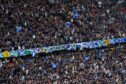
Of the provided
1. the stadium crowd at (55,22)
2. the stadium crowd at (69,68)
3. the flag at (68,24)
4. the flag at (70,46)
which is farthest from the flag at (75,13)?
the flag at (70,46)

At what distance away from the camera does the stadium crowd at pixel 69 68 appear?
29469mm

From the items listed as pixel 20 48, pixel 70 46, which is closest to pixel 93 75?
pixel 70 46

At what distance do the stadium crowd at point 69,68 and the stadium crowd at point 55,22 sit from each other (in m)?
1.13

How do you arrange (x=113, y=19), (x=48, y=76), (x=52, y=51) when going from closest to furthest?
1. (x=48, y=76)
2. (x=52, y=51)
3. (x=113, y=19)

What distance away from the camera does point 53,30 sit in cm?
3356

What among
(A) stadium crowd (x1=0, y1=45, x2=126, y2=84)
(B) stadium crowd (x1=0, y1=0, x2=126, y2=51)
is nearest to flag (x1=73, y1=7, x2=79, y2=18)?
(B) stadium crowd (x1=0, y1=0, x2=126, y2=51)

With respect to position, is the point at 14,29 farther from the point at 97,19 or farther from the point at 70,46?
the point at 97,19

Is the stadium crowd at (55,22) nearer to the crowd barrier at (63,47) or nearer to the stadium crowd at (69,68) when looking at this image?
the crowd barrier at (63,47)

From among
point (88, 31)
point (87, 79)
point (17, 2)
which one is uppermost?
point (17, 2)

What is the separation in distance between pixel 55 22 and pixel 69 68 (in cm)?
470

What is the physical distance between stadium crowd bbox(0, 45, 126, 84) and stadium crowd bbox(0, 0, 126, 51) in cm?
113

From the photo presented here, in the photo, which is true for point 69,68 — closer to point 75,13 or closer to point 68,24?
point 68,24

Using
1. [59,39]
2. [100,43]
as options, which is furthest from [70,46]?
[100,43]

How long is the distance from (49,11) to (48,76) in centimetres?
705
